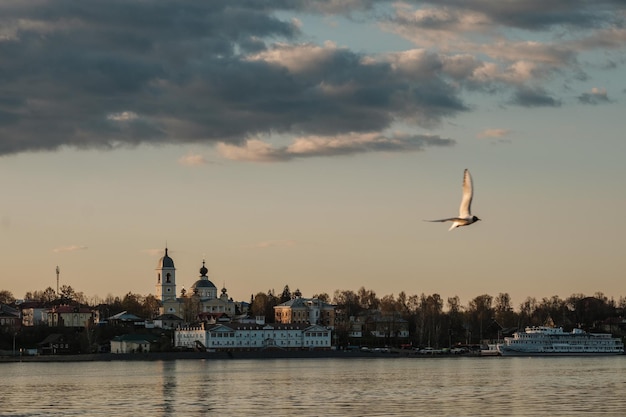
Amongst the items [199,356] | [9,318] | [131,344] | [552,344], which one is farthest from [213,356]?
[552,344]

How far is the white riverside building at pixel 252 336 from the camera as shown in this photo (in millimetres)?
167750

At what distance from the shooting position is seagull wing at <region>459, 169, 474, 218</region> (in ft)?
121

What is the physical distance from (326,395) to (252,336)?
342 ft

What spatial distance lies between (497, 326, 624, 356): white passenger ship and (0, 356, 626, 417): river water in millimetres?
70069

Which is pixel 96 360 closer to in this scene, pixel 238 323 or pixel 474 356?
pixel 238 323

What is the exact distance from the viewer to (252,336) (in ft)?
567

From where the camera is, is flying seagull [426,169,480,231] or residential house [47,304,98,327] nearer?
flying seagull [426,169,480,231]

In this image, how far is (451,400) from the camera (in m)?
64.4

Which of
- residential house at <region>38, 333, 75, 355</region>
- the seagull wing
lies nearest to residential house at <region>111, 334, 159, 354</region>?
residential house at <region>38, 333, 75, 355</region>

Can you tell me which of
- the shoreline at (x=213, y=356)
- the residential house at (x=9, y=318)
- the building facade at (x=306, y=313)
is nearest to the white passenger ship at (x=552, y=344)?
the shoreline at (x=213, y=356)

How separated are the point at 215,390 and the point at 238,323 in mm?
97018

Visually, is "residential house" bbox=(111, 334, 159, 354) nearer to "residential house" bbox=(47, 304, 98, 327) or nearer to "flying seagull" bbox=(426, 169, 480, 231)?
"residential house" bbox=(47, 304, 98, 327)

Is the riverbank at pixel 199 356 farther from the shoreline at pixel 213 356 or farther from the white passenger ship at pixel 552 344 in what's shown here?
the white passenger ship at pixel 552 344

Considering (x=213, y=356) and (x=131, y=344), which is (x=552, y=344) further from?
(x=131, y=344)
